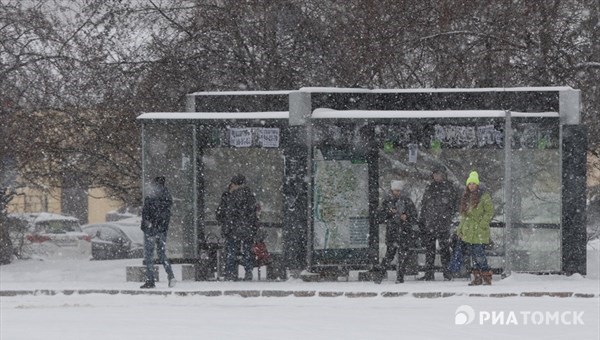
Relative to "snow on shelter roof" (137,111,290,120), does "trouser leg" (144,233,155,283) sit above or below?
below

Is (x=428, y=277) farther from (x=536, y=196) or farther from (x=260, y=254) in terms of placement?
(x=260, y=254)

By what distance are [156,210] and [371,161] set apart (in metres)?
3.17

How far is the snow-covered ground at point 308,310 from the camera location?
13.7 m

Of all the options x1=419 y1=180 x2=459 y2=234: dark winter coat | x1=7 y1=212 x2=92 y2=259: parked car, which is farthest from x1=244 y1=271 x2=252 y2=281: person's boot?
x1=7 y1=212 x2=92 y2=259: parked car

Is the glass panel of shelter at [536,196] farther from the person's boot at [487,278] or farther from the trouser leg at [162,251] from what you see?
the trouser leg at [162,251]

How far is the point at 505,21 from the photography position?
24.7 metres

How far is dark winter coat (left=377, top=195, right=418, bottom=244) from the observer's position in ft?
64.1

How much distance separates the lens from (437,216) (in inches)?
779

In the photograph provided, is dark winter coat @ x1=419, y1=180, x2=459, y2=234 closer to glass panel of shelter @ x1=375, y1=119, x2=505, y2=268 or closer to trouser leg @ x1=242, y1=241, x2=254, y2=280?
glass panel of shelter @ x1=375, y1=119, x2=505, y2=268

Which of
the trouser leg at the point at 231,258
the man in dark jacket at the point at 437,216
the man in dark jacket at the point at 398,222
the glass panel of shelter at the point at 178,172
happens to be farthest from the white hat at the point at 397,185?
the glass panel of shelter at the point at 178,172

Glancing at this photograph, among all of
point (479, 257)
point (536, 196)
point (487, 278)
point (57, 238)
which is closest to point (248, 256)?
point (479, 257)

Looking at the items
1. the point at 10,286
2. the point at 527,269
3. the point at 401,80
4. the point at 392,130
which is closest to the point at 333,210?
the point at 392,130

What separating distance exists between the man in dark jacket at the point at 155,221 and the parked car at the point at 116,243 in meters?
13.6

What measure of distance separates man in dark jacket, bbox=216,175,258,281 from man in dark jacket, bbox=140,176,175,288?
3.15ft
